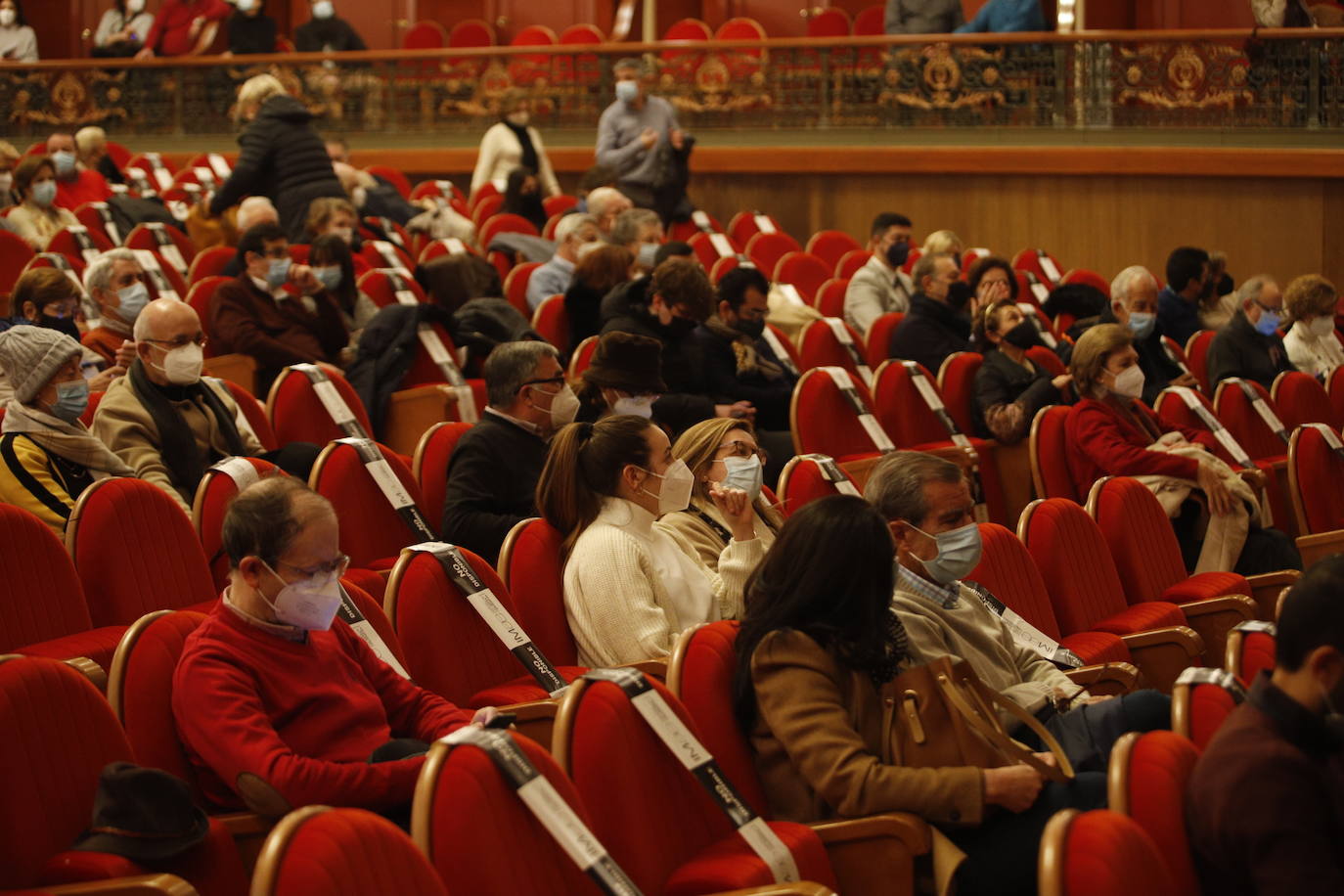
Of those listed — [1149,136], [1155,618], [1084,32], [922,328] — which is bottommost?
[1155,618]

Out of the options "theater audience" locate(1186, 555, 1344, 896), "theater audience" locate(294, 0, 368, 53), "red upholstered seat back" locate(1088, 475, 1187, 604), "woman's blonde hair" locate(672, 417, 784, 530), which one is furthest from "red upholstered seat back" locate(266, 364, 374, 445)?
"theater audience" locate(294, 0, 368, 53)

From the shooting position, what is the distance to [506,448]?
4016 mm

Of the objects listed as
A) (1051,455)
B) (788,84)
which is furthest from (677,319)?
(788,84)

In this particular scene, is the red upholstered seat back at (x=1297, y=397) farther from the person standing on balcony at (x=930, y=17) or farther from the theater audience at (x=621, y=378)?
the person standing on balcony at (x=930, y=17)

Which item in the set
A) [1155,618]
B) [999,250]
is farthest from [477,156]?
[1155,618]

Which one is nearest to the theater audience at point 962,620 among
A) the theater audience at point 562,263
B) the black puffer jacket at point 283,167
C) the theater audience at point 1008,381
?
the theater audience at point 1008,381

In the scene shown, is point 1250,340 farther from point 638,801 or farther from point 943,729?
point 638,801

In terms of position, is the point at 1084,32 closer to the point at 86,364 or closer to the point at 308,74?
the point at 308,74

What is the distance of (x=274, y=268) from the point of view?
5.71m

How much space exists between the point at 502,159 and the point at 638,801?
A: 7715 mm

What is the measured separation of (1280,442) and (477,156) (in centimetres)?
680

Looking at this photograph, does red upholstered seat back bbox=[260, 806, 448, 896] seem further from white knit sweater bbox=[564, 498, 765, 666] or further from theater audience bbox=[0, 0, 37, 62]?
theater audience bbox=[0, 0, 37, 62]

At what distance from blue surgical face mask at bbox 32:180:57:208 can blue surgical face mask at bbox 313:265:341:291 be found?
2196 millimetres

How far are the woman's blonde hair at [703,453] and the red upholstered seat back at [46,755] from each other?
1.56m
